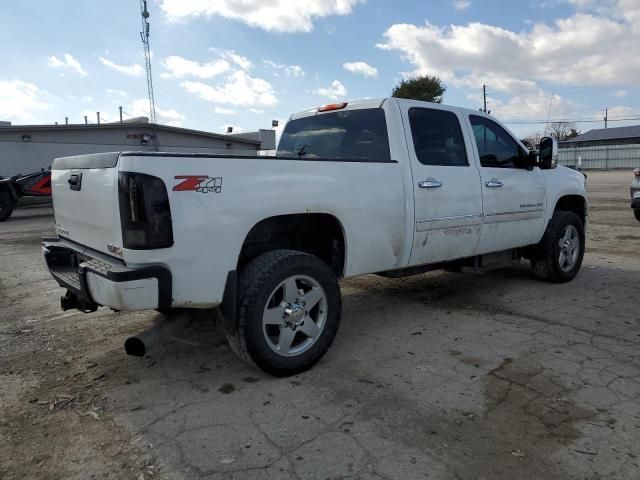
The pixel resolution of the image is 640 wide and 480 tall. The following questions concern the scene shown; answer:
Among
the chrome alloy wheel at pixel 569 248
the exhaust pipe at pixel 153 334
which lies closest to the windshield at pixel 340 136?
the exhaust pipe at pixel 153 334

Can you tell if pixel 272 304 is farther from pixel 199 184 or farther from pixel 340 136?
pixel 340 136

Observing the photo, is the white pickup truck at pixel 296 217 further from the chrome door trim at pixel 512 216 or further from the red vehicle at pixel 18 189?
the red vehicle at pixel 18 189

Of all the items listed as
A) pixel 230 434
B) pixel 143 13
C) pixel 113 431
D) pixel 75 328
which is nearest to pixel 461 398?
pixel 230 434

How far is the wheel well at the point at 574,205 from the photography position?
20.0 ft

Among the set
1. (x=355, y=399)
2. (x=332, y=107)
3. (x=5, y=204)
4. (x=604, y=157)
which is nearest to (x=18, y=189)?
(x=5, y=204)

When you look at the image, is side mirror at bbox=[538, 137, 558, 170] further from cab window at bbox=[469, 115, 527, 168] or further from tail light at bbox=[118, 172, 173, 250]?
tail light at bbox=[118, 172, 173, 250]

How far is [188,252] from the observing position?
2.88 meters

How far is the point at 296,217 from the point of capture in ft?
11.6

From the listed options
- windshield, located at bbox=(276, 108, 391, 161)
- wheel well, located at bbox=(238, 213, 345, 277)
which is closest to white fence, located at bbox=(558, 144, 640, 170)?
windshield, located at bbox=(276, 108, 391, 161)

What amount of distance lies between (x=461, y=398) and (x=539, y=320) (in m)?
1.88

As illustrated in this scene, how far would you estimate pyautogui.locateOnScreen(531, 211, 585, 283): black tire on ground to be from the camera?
18.6 feet

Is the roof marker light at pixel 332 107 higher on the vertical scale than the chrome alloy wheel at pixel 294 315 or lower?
higher

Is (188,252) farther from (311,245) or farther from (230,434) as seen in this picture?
(311,245)

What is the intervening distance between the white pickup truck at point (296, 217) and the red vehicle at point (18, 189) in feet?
40.4
